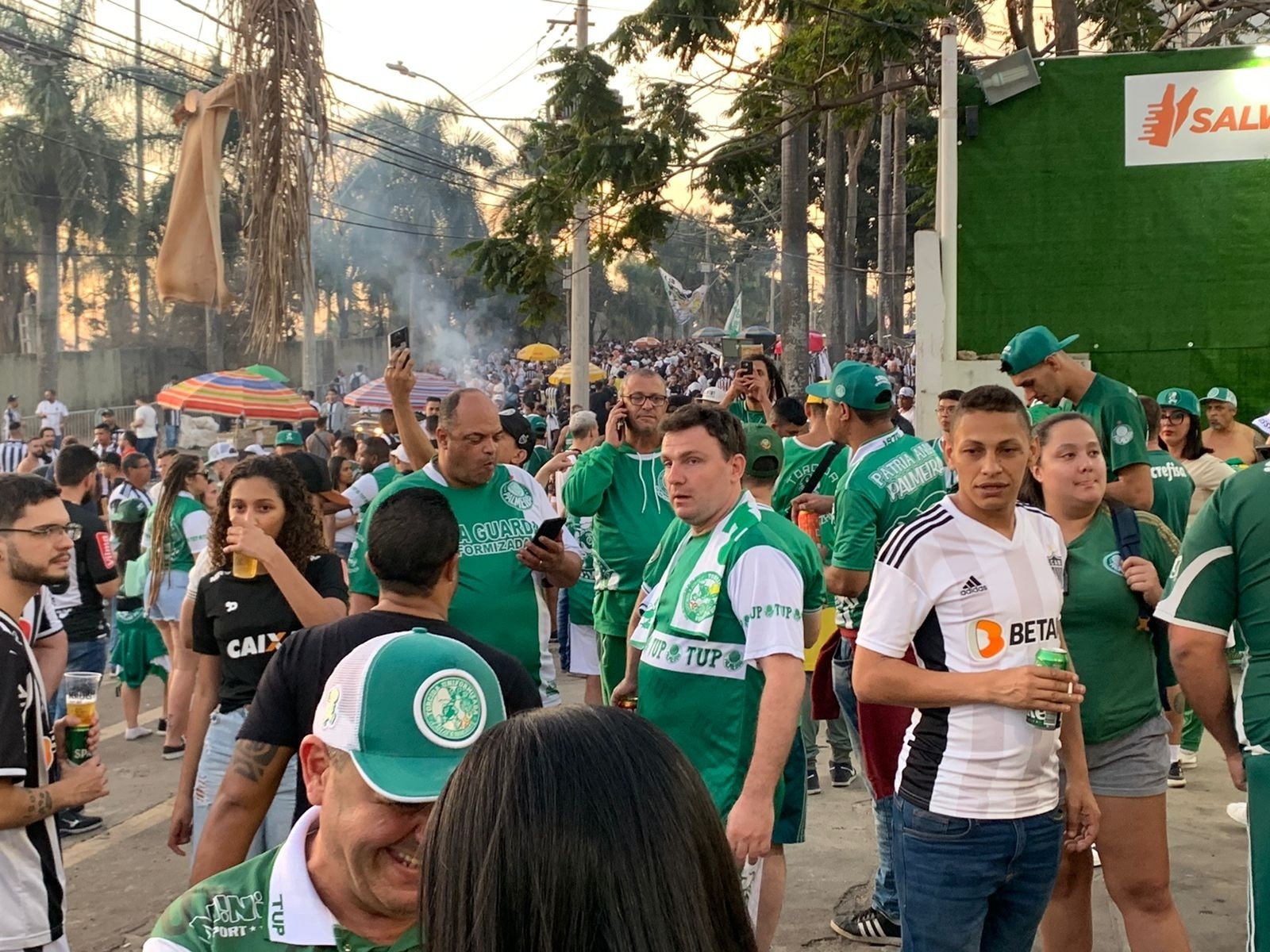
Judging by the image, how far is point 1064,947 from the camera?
15.0 ft

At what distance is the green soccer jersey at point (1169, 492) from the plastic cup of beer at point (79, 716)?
5.16 meters

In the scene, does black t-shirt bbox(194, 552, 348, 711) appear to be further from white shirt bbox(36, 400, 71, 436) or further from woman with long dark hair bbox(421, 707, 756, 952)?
white shirt bbox(36, 400, 71, 436)

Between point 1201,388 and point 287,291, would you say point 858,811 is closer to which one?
point 287,291

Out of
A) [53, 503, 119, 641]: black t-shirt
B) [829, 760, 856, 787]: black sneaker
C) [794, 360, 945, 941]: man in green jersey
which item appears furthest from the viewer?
[53, 503, 119, 641]: black t-shirt

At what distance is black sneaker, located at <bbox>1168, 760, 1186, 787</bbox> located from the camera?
24.3 ft

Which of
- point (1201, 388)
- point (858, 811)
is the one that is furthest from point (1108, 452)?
point (1201, 388)

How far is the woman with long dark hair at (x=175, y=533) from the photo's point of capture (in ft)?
28.4

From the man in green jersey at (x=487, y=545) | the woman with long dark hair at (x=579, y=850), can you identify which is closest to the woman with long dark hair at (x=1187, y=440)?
the man in green jersey at (x=487, y=545)

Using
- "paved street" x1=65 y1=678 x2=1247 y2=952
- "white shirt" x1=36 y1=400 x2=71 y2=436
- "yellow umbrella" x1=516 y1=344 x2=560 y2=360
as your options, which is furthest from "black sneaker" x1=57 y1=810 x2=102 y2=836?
"yellow umbrella" x1=516 y1=344 x2=560 y2=360

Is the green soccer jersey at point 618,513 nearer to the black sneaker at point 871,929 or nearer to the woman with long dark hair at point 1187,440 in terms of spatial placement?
the black sneaker at point 871,929

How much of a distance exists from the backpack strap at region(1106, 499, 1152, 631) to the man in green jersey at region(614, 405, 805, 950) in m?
1.08

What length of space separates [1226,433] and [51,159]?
44.1 meters

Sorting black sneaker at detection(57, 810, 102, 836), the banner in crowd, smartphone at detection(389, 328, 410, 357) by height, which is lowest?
black sneaker at detection(57, 810, 102, 836)

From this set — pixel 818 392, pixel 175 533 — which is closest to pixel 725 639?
pixel 818 392
